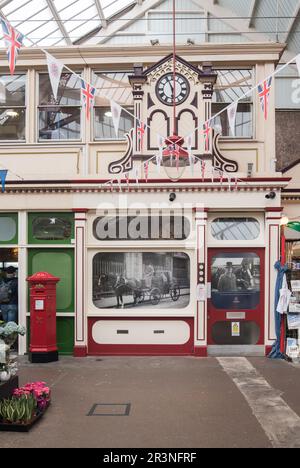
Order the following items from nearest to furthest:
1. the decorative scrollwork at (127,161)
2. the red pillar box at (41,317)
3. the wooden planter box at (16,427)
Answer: the wooden planter box at (16,427) → the red pillar box at (41,317) → the decorative scrollwork at (127,161)

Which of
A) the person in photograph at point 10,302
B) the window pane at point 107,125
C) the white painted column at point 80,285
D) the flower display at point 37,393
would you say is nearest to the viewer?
the flower display at point 37,393

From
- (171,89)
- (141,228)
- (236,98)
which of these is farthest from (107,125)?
(236,98)

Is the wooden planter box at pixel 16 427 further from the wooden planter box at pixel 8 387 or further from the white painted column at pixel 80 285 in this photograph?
the white painted column at pixel 80 285

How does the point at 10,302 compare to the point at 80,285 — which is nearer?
the point at 80,285

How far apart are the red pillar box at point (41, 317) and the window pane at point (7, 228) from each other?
4.31 feet

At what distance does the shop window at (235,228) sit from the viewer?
10.3 meters

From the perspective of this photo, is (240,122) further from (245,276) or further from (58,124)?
(58,124)

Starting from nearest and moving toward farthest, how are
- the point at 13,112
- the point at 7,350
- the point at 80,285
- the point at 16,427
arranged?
the point at 16,427 → the point at 7,350 → the point at 80,285 → the point at 13,112

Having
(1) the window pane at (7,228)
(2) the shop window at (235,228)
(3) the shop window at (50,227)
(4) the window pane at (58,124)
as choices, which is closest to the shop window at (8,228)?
(1) the window pane at (7,228)

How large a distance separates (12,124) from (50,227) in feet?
8.39

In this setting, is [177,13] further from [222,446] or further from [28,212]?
[222,446]

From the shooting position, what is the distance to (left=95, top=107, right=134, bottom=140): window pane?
11.0 m

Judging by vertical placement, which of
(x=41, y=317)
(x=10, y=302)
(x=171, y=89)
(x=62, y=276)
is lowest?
(x=41, y=317)

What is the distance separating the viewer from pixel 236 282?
1039 centimetres
